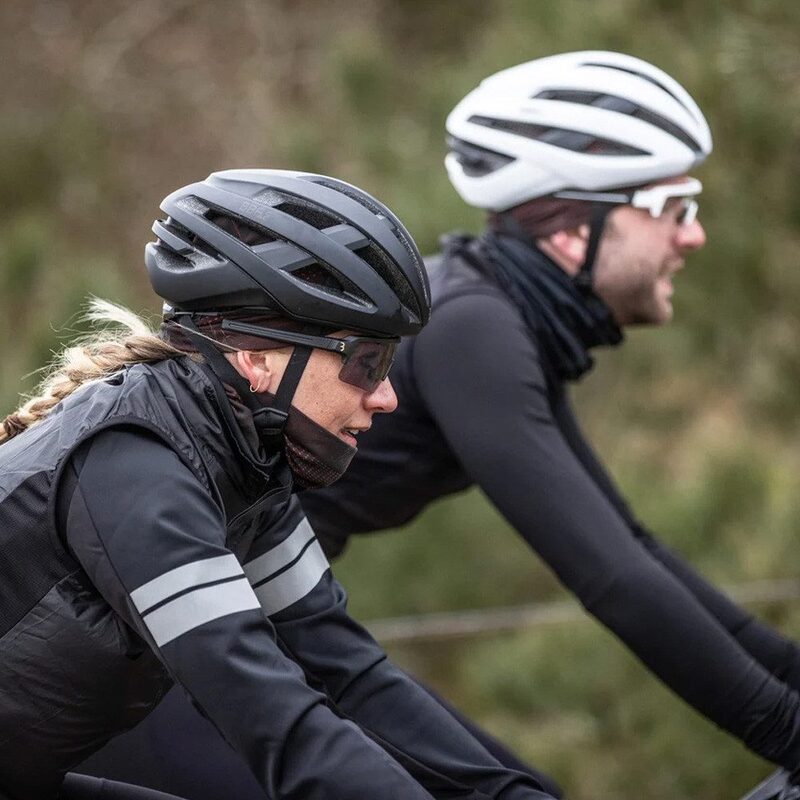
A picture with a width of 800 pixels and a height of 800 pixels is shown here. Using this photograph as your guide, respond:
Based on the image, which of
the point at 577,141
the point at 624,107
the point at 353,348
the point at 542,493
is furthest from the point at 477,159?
the point at 353,348

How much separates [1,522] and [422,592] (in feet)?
13.7

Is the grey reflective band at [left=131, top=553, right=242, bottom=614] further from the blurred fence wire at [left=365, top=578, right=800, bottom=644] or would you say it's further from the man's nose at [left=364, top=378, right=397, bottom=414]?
the blurred fence wire at [left=365, top=578, right=800, bottom=644]

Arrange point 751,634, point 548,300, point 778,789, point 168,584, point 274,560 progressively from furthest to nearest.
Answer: point 548,300 < point 751,634 < point 778,789 < point 274,560 < point 168,584

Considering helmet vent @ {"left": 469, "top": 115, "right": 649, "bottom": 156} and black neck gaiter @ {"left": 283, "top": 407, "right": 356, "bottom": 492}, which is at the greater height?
helmet vent @ {"left": 469, "top": 115, "right": 649, "bottom": 156}

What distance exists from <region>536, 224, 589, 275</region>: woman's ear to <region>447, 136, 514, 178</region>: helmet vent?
188mm

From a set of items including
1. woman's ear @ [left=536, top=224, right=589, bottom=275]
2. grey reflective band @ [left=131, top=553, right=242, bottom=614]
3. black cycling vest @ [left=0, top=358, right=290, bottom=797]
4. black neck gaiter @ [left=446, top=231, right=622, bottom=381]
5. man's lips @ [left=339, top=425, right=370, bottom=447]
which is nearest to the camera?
grey reflective band @ [left=131, top=553, right=242, bottom=614]

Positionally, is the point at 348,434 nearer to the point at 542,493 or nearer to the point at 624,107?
the point at 542,493

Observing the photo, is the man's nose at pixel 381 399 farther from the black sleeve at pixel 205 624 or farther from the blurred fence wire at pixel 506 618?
the blurred fence wire at pixel 506 618

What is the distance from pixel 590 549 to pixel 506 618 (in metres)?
2.76

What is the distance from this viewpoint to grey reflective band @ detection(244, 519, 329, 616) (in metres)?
2.28

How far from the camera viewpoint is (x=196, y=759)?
2.30m

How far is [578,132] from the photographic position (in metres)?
3.08

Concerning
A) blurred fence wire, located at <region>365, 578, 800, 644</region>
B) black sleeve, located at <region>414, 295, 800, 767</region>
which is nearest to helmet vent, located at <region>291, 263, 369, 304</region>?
black sleeve, located at <region>414, 295, 800, 767</region>

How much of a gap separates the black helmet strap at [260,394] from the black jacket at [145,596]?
0.03 metres
